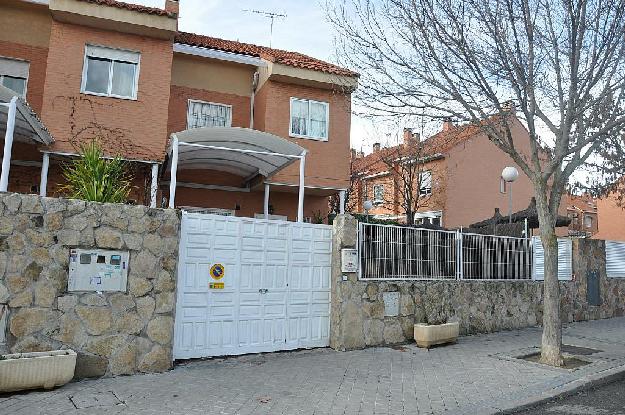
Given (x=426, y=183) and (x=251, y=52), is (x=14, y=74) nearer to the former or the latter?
(x=251, y=52)

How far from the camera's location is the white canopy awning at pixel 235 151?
10.0 metres

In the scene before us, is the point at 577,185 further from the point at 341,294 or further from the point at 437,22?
the point at 341,294

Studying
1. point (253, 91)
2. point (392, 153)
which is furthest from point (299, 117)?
point (392, 153)

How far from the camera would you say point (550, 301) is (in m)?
8.60

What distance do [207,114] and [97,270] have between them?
342 inches

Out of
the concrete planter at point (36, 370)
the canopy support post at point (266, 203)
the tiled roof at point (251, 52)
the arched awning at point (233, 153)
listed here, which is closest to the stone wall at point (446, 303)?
the arched awning at point (233, 153)

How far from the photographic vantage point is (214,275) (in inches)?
312

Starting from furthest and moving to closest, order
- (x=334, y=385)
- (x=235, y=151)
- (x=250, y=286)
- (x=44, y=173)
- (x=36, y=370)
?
(x=44, y=173), (x=235, y=151), (x=250, y=286), (x=334, y=385), (x=36, y=370)

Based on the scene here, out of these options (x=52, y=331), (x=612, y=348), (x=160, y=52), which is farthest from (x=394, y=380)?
(x=160, y=52)

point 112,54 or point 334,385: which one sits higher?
point 112,54

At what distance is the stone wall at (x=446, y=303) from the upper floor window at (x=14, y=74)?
30.6ft

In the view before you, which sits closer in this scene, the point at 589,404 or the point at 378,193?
the point at 589,404

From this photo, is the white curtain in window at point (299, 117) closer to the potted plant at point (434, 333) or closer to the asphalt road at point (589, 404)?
the potted plant at point (434, 333)

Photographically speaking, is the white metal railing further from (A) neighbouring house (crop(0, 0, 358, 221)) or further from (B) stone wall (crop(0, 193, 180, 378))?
(B) stone wall (crop(0, 193, 180, 378))
